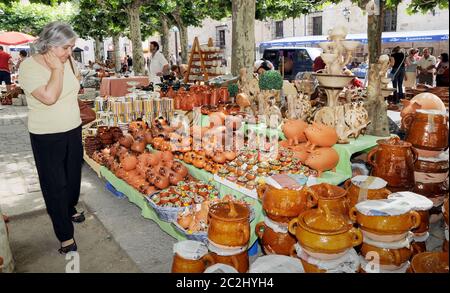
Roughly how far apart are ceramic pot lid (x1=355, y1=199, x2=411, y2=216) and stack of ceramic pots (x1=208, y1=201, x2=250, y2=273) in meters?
0.68

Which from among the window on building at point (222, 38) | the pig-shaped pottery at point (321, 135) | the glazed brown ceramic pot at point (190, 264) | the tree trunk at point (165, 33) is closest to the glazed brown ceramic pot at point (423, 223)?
the pig-shaped pottery at point (321, 135)

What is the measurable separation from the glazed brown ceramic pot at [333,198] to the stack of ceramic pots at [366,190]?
0.14 m

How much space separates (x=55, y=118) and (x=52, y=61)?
1.37 ft

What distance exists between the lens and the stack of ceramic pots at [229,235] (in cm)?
217

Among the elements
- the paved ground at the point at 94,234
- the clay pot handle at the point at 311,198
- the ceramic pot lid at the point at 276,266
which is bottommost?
the paved ground at the point at 94,234

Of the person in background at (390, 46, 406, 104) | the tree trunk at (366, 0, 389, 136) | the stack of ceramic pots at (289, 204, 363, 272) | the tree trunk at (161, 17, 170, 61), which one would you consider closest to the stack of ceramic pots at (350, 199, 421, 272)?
the stack of ceramic pots at (289, 204, 363, 272)

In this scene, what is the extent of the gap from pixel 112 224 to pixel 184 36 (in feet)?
48.1

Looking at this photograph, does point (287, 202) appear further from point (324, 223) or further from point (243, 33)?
point (243, 33)

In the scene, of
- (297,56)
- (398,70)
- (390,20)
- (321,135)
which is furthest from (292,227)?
(390,20)

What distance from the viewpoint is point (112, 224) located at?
11.8ft

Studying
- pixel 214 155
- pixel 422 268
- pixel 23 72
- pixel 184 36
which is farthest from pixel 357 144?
pixel 184 36

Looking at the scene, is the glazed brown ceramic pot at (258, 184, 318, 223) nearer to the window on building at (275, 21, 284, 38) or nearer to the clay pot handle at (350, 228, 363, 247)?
the clay pot handle at (350, 228, 363, 247)

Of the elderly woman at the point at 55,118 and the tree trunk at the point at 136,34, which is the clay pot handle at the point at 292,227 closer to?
the elderly woman at the point at 55,118
